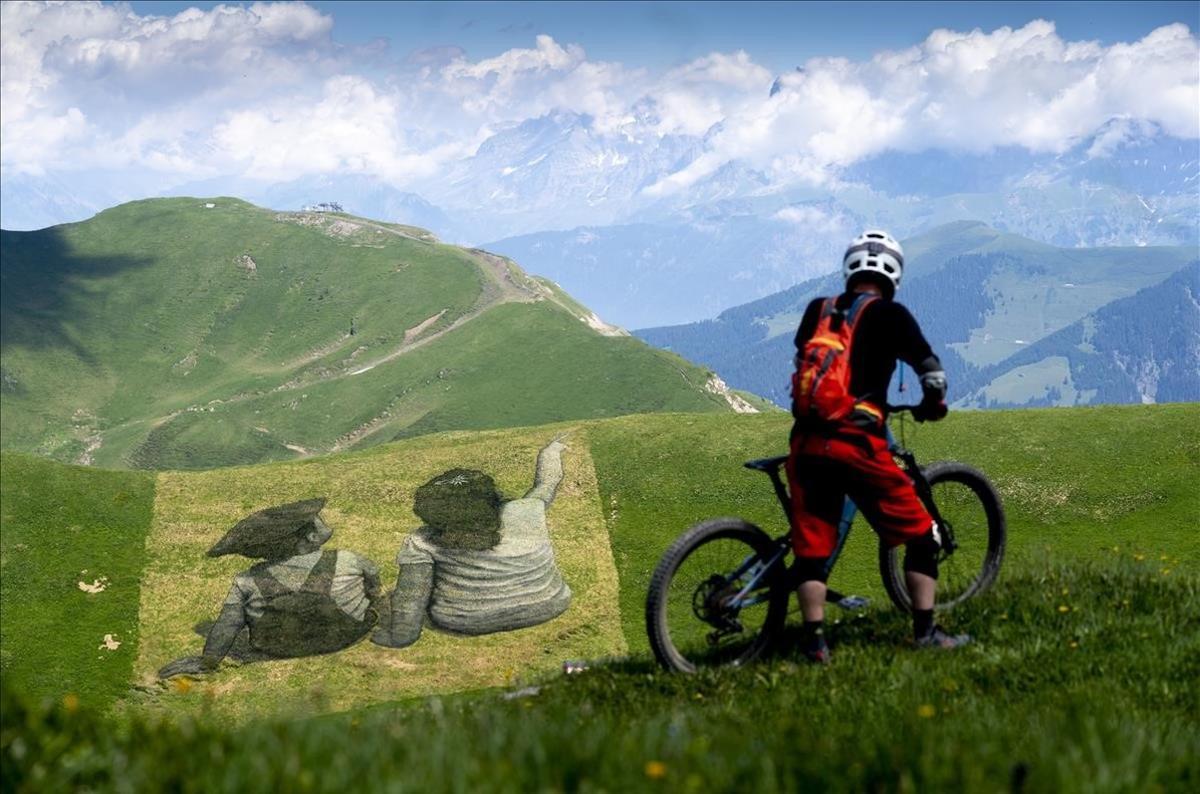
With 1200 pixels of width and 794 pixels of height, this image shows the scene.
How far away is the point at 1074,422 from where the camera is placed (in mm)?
46281

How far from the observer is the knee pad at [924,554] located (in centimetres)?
1173

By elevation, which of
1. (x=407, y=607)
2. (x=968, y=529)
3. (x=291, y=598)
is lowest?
(x=407, y=607)

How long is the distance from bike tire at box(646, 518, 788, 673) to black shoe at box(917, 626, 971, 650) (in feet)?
5.36

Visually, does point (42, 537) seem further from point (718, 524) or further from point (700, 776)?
point (700, 776)

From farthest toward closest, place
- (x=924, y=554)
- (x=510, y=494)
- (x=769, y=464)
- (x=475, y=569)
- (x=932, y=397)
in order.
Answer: (x=510, y=494), (x=475, y=569), (x=769, y=464), (x=924, y=554), (x=932, y=397)

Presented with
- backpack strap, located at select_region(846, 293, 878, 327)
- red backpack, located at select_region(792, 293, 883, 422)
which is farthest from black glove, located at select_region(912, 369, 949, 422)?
backpack strap, located at select_region(846, 293, 878, 327)

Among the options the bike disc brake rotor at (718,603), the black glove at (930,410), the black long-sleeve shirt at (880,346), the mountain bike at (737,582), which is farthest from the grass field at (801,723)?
the black long-sleeve shirt at (880,346)

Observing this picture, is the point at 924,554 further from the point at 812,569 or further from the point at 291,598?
the point at 291,598

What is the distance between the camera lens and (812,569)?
11523 millimetres

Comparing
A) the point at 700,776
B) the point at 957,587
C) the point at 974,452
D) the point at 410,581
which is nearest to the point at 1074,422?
the point at 974,452

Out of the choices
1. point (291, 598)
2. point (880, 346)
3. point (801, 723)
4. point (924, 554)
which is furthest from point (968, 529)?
point (291, 598)

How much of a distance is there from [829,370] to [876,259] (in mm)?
1566

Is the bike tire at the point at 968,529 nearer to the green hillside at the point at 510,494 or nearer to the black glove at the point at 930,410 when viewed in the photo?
the black glove at the point at 930,410

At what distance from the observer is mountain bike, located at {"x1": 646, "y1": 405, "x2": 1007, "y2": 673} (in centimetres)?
1155
